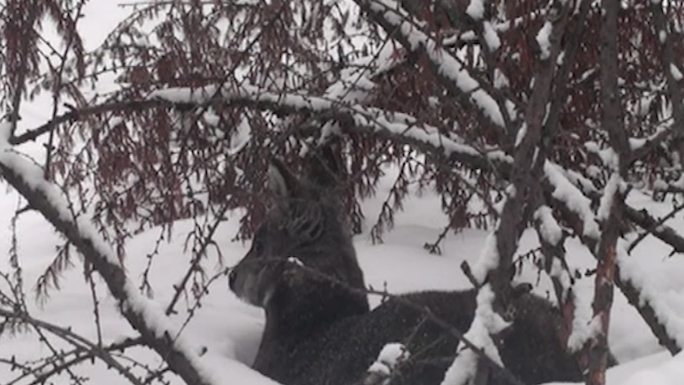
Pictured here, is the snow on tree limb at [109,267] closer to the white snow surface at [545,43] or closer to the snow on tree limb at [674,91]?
the white snow surface at [545,43]

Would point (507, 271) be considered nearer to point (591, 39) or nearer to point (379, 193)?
point (591, 39)

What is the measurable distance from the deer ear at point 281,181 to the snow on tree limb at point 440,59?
1072 millimetres

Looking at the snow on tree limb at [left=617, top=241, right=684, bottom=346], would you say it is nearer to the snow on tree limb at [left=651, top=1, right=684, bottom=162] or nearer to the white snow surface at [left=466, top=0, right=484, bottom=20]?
the snow on tree limb at [left=651, top=1, right=684, bottom=162]

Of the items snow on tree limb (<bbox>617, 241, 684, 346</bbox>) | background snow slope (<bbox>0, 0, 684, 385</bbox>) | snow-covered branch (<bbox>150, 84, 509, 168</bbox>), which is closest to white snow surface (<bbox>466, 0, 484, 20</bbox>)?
snow-covered branch (<bbox>150, 84, 509, 168</bbox>)

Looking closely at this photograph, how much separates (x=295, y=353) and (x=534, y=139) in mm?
3569

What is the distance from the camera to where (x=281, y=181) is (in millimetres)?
5359

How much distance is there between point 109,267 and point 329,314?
3.20 m

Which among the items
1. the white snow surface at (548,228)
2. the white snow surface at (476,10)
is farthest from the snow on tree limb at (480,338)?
the white snow surface at (476,10)

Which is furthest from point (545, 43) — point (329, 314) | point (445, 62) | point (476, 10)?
point (329, 314)

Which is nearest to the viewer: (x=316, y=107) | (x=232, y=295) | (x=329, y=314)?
(x=316, y=107)

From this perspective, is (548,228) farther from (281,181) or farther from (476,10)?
(281,181)

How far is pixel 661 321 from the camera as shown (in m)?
3.34

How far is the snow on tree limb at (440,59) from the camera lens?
401 cm

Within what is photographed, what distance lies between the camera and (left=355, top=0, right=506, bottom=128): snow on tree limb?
401 cm
